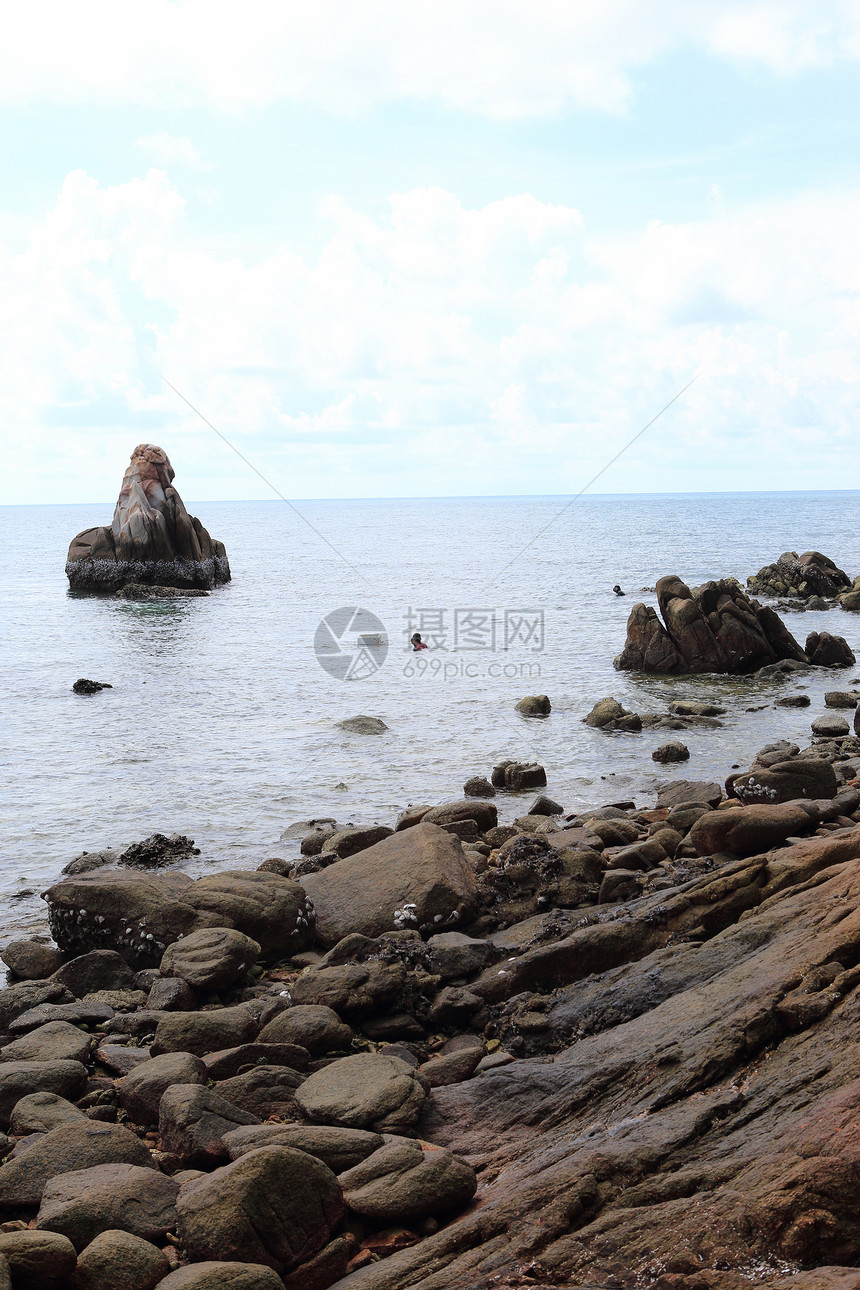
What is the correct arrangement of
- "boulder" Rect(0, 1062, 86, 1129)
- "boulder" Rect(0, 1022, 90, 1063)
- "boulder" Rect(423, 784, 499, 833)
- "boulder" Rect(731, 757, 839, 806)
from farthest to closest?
1. "boulder" Rect(423, 784, 499, 833)
2. "boulder" Rect(731, 757, 839, 806)
3. "boulder" Rect(0, 1022, 90, 1063)
4. "boulder" Rect(0, 1062, 86, 1129)

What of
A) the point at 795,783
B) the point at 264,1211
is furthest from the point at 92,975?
the point at 795,783

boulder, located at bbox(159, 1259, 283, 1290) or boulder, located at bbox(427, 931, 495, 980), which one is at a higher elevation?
boulder, located at bbox(159, 1259, 283, 1290)

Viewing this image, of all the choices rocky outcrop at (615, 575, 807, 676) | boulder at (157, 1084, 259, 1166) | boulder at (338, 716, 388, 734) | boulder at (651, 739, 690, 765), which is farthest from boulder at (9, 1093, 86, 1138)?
rocky outcrop at (615, 575, 807, 676)

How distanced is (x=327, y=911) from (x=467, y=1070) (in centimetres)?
384

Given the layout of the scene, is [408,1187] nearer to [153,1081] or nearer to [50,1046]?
[153,1081]

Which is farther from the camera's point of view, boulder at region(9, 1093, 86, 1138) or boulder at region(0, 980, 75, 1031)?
boulder at region(0, 980, 75, 1031)

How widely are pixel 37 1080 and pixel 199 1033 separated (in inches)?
52.9

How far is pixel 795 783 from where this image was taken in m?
13.1

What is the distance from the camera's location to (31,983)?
9953 millimetres

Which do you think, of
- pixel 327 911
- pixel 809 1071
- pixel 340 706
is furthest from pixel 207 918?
pixel 340 706

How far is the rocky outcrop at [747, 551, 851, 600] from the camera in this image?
49.2m

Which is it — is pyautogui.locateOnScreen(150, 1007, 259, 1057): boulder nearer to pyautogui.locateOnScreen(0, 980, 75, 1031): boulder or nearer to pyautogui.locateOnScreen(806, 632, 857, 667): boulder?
pyautogui.locateOnScreen(0, 980, 75, 1031): boulder

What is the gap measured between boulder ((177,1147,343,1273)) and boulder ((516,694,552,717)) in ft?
65.0

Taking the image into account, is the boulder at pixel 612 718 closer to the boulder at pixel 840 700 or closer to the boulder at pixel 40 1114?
the boulder at pixel 840 700
